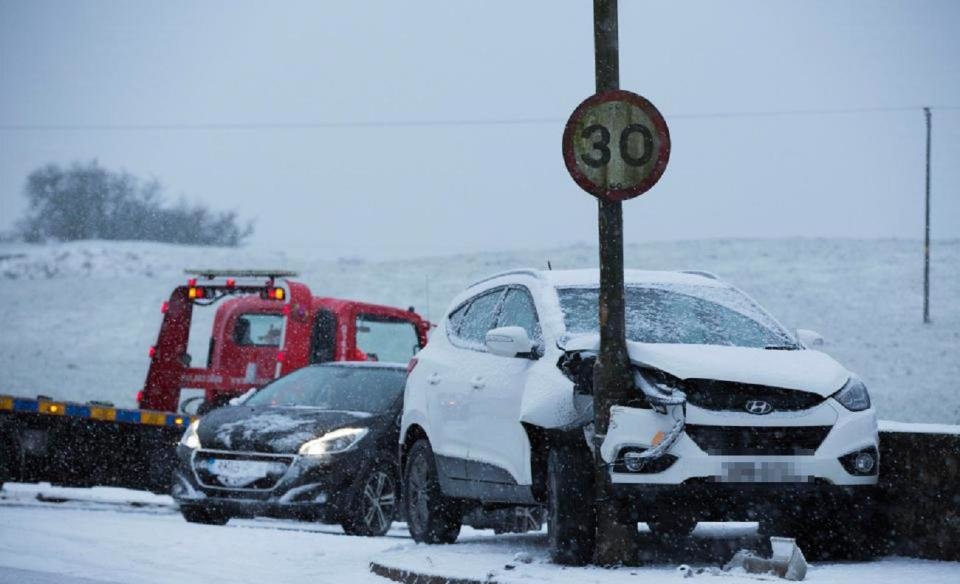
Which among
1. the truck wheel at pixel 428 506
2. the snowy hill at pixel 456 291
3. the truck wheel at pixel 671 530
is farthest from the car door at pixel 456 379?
the snowy hill at pixel 456 291

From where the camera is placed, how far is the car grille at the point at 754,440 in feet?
29.5

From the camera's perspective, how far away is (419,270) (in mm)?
80000

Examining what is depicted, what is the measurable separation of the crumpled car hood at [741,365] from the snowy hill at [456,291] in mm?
31458

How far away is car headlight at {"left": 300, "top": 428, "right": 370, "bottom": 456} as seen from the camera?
45.5 ft

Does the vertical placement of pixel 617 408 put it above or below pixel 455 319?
below

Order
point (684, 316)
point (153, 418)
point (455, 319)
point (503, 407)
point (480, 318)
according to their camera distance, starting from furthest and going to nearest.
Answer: point (153, 418) → point (455, 319) → point (480, 318) → point (684, 316) → point (503, 407)

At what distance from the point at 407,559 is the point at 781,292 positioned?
57.0 m

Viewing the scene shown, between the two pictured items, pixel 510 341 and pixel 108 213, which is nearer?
pixel 510 341

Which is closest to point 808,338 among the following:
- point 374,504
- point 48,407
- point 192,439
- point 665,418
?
point 665,418

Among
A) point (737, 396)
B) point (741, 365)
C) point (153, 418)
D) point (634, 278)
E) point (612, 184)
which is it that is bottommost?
point (153, 418)

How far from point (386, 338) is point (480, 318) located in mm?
8767

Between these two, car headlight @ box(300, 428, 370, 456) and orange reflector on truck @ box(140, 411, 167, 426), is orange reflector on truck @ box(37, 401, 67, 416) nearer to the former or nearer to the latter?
orange reflector on truck @ box(140, 411, 167, 426)

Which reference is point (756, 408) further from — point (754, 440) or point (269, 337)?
point (269, 337)

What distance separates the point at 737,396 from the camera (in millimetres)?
9086
